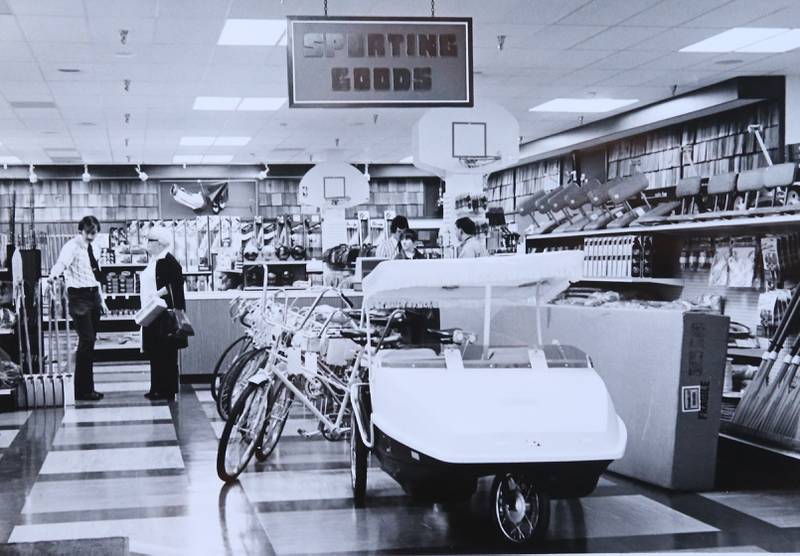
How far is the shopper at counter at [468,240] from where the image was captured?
850 centimetres

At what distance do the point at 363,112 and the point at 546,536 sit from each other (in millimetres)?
9196

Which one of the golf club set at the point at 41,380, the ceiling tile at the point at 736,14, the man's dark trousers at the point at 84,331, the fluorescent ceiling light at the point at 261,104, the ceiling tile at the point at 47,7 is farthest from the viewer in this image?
the fluorescent ceiling light at the point at 261,104

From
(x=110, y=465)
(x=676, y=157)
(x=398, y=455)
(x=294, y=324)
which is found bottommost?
(x=110, y=465)

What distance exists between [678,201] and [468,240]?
2.32 m

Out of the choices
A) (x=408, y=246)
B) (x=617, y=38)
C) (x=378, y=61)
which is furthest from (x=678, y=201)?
(x=378, y=61)

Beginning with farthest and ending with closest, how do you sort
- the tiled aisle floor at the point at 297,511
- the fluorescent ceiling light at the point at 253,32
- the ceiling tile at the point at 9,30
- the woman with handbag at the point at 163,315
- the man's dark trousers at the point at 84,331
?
the man's dark trousers at the point at 84,331 → the woman with handbag at the point at 163,315 → the fluorescent ceiling light at the point at 253,32 → the ceiling tile at the point at 9,30 → the tiled aisle floor at the point at 297,511

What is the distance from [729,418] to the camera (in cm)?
621

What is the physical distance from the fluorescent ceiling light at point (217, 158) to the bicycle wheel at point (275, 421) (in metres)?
12.4

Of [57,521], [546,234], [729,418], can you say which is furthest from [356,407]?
[546,234]

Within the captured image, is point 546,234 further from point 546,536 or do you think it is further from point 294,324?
point 546,536

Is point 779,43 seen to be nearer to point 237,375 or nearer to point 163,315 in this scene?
point 237,375

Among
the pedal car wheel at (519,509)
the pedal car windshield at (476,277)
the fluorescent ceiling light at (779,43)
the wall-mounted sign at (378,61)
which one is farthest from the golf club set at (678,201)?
the pedal car wheel at (519,509)

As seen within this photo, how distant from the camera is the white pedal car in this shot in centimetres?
385

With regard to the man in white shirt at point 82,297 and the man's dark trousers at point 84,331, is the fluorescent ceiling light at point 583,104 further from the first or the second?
the man's dark trousers at point 84,331
